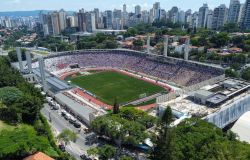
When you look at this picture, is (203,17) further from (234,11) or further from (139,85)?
(139,85)

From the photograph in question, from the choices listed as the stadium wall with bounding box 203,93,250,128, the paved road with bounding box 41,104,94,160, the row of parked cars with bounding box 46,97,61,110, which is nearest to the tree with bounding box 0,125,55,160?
the paved road with bounding box 41,104,94,160

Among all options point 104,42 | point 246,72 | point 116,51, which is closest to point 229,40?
point 246,72

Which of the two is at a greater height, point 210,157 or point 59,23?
point 59,23

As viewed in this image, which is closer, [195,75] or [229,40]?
[195,75]

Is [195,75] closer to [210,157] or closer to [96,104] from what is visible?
[96,104]

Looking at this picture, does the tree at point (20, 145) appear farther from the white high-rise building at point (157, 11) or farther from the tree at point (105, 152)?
the white high-rise building at point (157, 11)

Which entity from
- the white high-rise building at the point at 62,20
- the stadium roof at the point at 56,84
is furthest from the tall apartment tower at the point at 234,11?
the stadium roof at the point at 56,84

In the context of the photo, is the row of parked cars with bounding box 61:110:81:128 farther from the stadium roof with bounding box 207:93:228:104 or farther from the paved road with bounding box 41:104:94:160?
the stadium roof with bounding box 207:93:228:104
